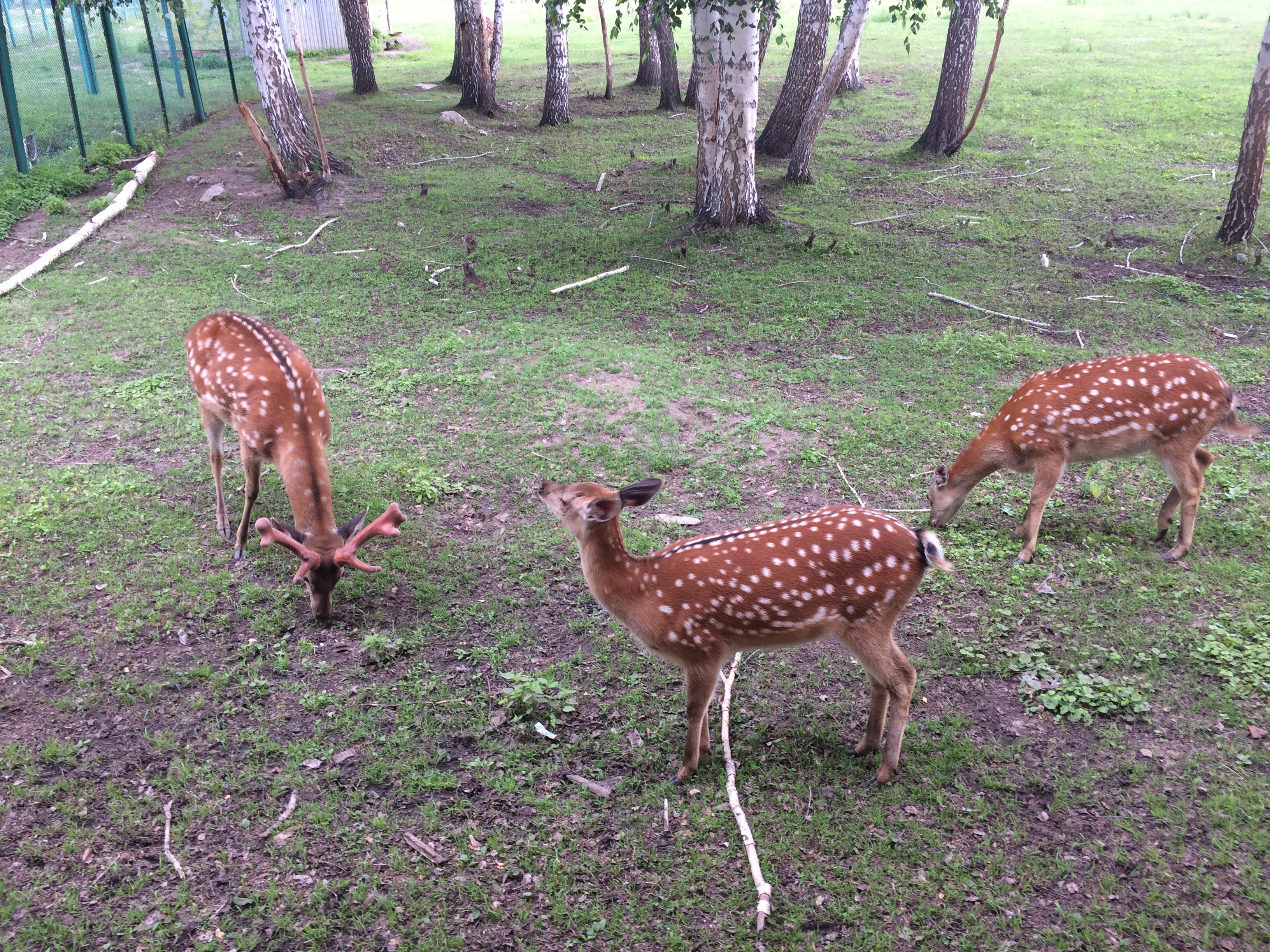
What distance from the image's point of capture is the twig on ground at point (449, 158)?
1496 cm

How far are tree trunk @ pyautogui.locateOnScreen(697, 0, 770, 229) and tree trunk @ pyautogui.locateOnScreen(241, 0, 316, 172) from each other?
20.2 feet

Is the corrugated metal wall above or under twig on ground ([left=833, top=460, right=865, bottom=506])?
above

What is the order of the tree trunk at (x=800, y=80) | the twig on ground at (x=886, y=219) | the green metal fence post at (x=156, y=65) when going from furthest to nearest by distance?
the green metal fence post at (x=156, y=65) < the tree trunk at (x=800, y=80) < the twig on ground at (x=886, y=219)

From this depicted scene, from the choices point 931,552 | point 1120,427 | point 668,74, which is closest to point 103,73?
point 668,74

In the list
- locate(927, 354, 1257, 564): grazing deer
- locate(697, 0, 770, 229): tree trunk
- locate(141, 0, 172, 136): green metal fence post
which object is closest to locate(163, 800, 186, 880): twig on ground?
locate(927, 354, 1257, 564): grazing deer

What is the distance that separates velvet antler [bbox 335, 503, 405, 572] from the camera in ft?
16.1

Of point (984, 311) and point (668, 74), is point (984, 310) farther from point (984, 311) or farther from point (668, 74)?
point (668, 74)

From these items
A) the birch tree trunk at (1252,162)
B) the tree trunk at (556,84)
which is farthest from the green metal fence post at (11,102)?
the birch tree trunk at (1252,162)

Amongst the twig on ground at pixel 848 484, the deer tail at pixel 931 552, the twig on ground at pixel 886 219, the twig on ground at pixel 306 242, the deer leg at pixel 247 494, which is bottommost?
the twig on ground at pixel 848 484

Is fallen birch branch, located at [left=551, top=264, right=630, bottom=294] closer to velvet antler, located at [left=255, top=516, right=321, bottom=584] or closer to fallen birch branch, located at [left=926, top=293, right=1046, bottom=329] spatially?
fallen birch branch, located at [left=926, top=293, right=1046, bottom=329]

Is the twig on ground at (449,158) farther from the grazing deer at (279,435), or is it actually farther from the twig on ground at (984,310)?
the grazing deer at (279,435)

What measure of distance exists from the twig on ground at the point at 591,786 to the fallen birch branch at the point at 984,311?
22.8 feet

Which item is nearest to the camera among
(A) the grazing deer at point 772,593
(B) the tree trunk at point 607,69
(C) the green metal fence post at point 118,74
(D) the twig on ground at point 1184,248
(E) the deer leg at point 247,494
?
(A) the grazing deer at point 772,593

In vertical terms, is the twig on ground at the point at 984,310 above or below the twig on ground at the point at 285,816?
above
